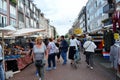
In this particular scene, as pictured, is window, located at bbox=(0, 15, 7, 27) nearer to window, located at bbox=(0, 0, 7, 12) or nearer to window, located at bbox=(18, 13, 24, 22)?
window, located at bbox=(0, 0, 7, 12)

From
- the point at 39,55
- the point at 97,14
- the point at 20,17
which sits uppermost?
the point at 97,14

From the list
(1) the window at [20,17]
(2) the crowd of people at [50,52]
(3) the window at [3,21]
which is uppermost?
(1) the window at [20,17]

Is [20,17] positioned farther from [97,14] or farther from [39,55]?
[39,55]

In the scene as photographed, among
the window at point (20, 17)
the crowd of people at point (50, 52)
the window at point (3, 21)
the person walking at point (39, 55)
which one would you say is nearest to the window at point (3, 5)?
the window at point (3, 21)

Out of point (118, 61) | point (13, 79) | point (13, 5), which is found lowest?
point (13, 79)

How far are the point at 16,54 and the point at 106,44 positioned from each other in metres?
4.98

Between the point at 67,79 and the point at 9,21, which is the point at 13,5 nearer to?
the point at 9,21

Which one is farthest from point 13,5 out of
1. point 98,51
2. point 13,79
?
point 13,79

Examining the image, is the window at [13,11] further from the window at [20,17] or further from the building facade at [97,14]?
the building facade at [97,14]

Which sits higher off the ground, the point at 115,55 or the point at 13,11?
the point at 13,11

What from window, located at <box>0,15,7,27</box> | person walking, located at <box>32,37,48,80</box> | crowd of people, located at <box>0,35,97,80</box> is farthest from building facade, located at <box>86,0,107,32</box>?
person walking, located at <box>32,37,48,80</box>

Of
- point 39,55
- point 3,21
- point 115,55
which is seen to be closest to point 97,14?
point 3,21

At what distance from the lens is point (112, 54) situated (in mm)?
9023

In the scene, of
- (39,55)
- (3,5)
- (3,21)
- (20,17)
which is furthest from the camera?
(20,17)
